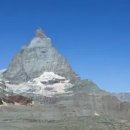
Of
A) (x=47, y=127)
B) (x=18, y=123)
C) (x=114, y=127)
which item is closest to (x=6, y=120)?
(x=18, y=123)

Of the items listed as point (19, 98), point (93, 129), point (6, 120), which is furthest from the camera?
point (19, 98)

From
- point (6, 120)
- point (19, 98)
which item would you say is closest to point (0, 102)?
point (19, 98)

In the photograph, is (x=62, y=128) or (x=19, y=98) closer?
(x=62, y=128)

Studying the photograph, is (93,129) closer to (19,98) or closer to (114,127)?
(114,127)

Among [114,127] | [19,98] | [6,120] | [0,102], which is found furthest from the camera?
[19,98]

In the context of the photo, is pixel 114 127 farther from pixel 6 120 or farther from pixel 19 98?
pixel 19 98

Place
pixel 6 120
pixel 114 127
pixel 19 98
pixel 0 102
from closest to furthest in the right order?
pixel 114 127, pixel 6 120, pixel 0 102, pixel 19 98

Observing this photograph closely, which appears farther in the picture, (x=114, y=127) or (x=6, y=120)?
(x=6, y=120)

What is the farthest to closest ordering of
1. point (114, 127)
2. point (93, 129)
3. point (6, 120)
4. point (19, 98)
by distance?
point (19, 98) < point (6, 120) < point (114, 127) < point (93, 129)

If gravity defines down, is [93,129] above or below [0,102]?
below
